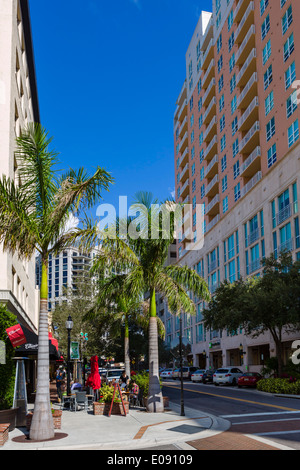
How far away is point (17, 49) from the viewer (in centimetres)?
→ 2917

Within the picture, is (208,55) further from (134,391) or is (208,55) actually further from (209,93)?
(134,391)

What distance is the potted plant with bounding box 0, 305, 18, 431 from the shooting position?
15094 mm

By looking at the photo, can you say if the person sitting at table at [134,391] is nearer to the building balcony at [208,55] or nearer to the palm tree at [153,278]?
the palm tree at [153,278]

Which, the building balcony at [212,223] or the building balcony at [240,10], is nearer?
the building balcony at [240,10]

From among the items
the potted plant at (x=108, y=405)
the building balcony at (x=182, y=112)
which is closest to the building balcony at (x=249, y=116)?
the building balcony at (x=182, y=112)

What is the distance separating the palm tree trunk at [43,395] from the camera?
1296cm

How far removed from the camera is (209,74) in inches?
2665

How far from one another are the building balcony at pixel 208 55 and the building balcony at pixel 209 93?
401 cm

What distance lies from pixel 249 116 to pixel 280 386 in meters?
30.5

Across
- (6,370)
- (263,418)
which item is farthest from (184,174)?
(6,370)

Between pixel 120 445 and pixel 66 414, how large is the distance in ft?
28.5

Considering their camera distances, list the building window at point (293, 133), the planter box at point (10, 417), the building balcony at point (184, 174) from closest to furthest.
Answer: the planter box at point (10, 417) < the building window at point (293, 133) < the building balcony at point (184, 174)

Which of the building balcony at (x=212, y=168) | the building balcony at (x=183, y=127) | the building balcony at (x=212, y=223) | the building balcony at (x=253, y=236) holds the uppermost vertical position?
the building balcony at (x=183, y=127)

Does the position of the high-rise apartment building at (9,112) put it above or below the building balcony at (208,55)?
below
